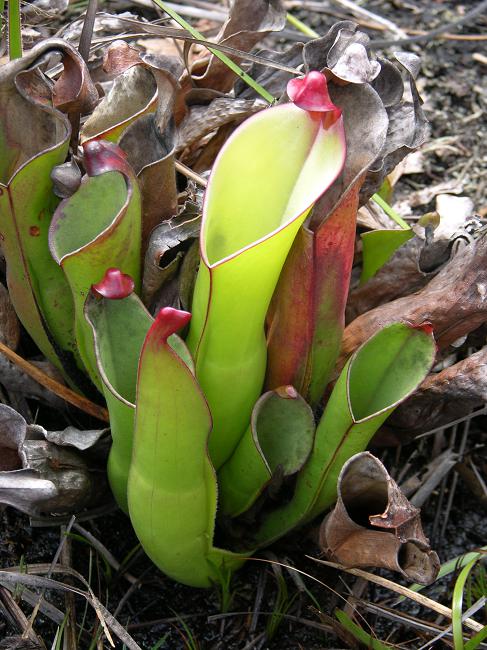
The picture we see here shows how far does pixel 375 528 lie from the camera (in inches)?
35.4

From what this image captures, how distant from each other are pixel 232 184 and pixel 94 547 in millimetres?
520

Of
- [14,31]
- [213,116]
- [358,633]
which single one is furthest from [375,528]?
[14,31]

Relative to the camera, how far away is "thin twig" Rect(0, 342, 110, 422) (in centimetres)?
100

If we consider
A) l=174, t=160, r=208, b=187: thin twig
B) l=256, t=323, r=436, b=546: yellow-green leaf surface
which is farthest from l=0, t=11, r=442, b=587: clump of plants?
l=174, t=160, r=208, b=187: thin twig

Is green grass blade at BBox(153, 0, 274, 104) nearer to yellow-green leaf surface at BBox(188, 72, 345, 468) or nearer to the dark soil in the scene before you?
yellow-green leaf surface at BBox(188, 72, 345, 468)

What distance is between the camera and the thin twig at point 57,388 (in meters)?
1.00

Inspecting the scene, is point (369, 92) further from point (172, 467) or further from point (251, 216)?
point (172, 467)

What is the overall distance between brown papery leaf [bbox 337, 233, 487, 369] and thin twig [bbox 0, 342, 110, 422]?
13.2 inches

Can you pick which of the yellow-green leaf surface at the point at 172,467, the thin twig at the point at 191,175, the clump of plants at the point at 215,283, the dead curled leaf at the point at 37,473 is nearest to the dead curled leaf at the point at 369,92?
the clump of plants at the point at 215,283

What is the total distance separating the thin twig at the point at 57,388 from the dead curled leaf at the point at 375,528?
0.35 meters

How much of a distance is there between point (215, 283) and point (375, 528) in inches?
14.0

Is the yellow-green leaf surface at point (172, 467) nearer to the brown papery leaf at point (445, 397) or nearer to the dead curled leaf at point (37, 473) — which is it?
the dead curled leaf at point (37, 473)

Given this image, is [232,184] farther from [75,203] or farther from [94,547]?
[94,547]

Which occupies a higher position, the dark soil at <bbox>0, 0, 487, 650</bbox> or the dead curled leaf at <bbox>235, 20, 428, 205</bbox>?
the dead curled leaf at <bbox>235, 20, 428, 205</bbox>
